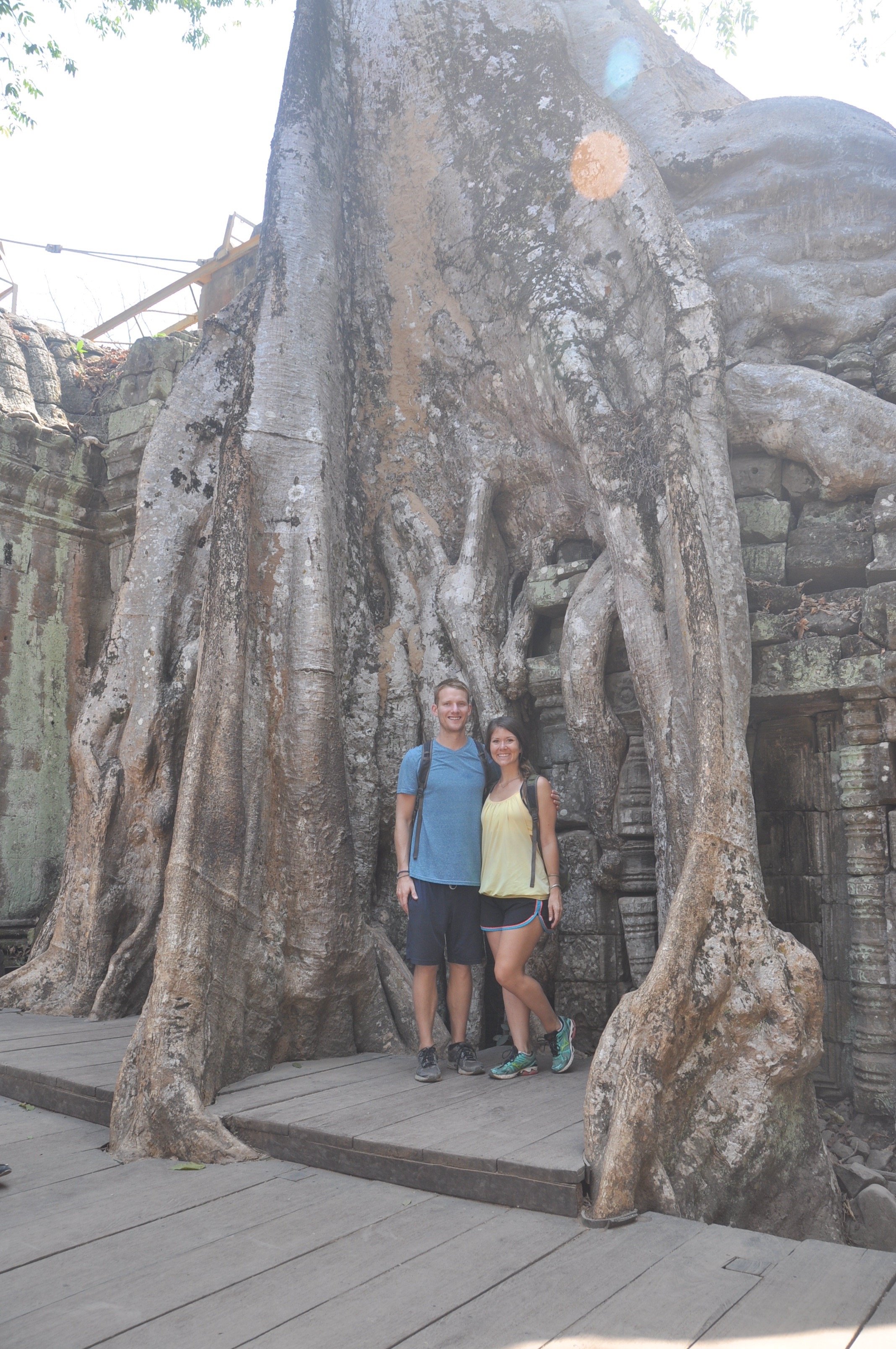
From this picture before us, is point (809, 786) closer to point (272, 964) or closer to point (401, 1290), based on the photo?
point (272, 964)

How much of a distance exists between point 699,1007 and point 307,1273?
1.23m

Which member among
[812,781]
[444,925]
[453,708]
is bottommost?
[444,925]

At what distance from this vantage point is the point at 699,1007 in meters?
2.71

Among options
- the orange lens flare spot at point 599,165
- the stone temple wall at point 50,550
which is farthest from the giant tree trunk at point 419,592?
the stone temple wall at point 50,550

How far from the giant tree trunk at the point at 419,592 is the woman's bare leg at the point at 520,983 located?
0.53 m

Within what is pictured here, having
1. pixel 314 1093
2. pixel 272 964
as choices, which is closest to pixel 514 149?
pixel 272 964

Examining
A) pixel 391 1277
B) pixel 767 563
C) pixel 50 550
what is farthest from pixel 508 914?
pixel 50 550

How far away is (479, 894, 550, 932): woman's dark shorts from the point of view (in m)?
3.46

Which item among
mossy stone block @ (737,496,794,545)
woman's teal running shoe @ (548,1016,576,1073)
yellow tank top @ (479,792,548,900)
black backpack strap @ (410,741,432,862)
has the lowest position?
woman's teal running shoe @ (548,1016,576,1073)

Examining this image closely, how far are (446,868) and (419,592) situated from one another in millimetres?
1452

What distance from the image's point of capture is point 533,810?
3.55 meters

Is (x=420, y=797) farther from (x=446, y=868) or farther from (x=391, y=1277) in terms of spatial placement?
(x=391, y=1277)

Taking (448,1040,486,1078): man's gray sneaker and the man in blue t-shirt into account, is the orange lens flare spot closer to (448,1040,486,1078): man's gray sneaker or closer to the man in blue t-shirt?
the man in blue t-shirt

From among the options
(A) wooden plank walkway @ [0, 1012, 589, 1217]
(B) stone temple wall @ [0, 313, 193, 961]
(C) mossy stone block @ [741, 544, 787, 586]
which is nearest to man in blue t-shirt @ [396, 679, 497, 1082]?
(A) wooden plank walkway @ [0, 1012, 589, 1217]
